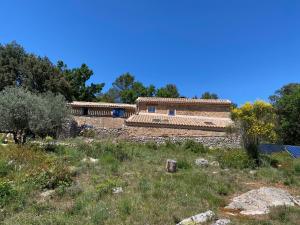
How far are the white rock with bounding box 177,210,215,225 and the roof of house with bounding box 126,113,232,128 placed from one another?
2058cm

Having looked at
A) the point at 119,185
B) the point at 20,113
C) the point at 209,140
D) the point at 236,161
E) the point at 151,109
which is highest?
the point at 151,109

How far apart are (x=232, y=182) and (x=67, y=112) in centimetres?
1450

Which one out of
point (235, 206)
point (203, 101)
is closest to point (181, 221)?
point (235, 206)

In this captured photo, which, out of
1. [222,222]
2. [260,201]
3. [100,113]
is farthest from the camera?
[100,113]

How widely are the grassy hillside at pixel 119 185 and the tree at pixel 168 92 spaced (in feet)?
122

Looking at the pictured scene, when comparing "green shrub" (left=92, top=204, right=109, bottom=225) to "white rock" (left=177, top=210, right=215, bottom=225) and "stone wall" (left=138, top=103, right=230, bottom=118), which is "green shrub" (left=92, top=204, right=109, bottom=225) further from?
"stone wall" (left=138, top=103, right=230, bottom=118)

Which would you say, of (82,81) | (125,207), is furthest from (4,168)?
(82,81)

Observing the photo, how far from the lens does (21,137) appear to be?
18.2 metres

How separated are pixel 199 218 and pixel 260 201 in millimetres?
2917

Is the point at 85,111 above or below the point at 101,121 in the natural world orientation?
above

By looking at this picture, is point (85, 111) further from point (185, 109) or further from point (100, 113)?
point (185, 109)

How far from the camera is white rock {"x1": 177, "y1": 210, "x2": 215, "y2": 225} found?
7.98m

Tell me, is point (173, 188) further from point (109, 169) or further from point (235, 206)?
point (109, 169)

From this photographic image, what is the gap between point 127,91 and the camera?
55281 mm
